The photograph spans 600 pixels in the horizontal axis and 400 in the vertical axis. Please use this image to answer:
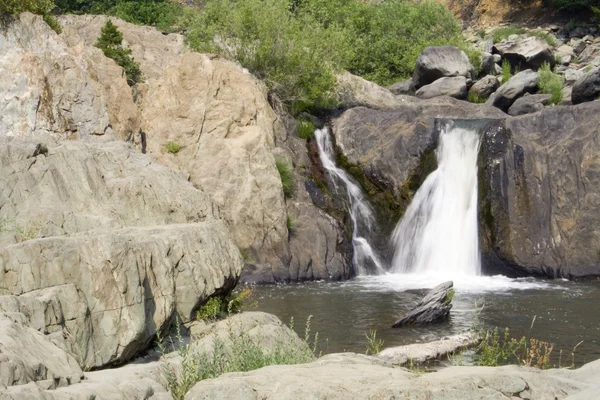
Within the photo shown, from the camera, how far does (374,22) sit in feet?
120

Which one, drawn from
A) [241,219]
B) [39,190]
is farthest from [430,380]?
[241,219]

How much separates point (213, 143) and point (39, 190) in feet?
32.1

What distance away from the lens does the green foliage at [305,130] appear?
2380 centimetres

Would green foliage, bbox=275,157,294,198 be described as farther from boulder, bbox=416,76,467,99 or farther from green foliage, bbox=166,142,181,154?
boulder, bbox=416,76,467,99

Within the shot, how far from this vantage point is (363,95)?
27.7 metres

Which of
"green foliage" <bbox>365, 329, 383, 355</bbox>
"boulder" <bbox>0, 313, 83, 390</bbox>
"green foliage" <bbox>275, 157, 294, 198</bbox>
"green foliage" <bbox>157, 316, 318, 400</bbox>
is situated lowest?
"green foliage" <bbox>365, 329, 383, 355</bbox>

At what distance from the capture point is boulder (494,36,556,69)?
34.1 metres

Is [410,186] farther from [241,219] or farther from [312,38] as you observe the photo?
[312,38]

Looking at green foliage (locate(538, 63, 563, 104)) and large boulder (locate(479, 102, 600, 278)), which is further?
green foliage (locate(538, 63, 563, 104))

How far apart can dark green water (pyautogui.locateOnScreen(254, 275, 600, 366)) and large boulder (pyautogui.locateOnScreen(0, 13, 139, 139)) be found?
6.48 meters

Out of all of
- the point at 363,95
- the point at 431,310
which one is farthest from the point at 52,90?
the point at 363,95

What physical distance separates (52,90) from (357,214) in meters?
9.22

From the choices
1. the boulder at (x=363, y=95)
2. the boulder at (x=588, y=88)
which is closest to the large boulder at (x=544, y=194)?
the boulder at (x=588, y=88)

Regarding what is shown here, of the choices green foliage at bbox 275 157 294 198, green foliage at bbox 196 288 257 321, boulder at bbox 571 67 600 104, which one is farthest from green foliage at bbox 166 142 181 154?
boulder at bbox 571 67 600 104
